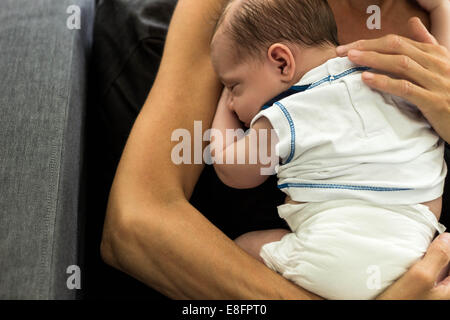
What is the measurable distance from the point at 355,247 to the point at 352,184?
0.12 meters

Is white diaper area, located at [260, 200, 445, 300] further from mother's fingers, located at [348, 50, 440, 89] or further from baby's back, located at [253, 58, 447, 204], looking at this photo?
mother's fingers, located at [348, 50, 440, 89]

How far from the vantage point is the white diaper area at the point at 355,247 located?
0.84 metres

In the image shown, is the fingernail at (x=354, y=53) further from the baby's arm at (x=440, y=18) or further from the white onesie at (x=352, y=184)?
the baby's arm at (x=440, y=18)

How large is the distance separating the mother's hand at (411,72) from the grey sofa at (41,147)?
2.13ft

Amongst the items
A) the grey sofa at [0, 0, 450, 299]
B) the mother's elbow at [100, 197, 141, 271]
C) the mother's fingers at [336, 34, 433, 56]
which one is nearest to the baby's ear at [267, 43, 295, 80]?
the mother's fingers at [336, 34, 433, 56]

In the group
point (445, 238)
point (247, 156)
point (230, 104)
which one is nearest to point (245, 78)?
point (230, 104)

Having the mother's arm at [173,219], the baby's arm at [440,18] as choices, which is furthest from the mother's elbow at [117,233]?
the baby's arm at [440,18]

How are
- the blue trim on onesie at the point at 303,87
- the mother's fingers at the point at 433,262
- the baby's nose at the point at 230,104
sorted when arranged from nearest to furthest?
the mother's fingers at the point at 433,262
the blue trim on onesie at the point at 303,87
the baby's nose at the point at 230,104

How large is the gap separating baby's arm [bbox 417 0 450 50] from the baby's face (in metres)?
0.48

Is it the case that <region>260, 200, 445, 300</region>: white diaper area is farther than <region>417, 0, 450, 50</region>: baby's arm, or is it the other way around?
<region>417, 0, 450, 50</region>: baby's arm

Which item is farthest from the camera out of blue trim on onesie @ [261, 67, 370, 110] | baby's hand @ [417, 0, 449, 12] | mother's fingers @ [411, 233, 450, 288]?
baby's hand @ [417, 0, 449, 12]

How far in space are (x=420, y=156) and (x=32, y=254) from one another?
2.61 feet

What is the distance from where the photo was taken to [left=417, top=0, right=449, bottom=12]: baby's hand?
1.17m
